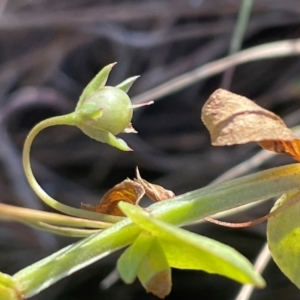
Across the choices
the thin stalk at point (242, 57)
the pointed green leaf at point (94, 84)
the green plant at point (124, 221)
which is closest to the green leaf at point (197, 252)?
the green plant at point (124, 221)

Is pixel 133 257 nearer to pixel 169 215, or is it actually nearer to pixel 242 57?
pixel 169 215

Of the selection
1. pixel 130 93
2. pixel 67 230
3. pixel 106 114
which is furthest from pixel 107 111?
pixel 130 93

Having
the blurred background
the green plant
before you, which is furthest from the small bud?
the blurred background

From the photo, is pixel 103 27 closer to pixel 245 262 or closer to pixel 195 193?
pixel 195 193

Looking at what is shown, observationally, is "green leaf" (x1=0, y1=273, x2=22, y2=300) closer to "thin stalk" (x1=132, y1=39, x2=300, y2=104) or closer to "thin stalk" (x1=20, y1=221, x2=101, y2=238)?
"thin stalk" (x1=20, y1=221, x2=101, y2=238)

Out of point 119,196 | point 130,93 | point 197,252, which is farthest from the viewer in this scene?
point 130,93

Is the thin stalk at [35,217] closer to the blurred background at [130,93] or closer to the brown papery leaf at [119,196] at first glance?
the brown papery leaf at [119,196]

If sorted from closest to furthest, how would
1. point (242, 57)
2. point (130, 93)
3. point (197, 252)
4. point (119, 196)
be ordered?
A: point (197, 252)
point (119, 196)
point (242, 57)
point (130, 93)
